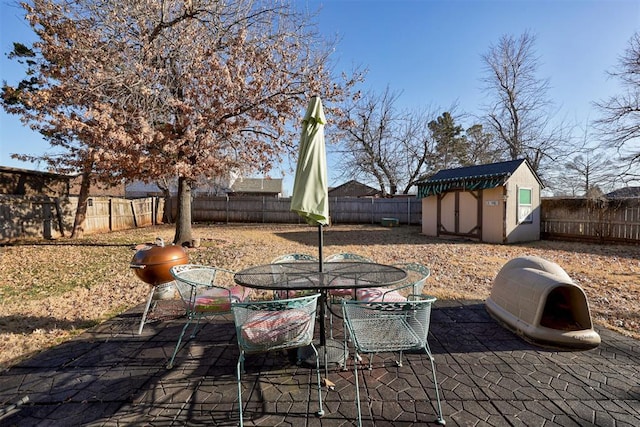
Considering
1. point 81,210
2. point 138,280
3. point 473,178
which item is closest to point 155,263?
point 138,280

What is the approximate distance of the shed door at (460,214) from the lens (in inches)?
428

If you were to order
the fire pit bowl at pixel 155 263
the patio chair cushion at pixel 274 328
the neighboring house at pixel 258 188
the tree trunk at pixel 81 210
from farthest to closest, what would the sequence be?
1. the neighboring house at pixel 258 188
2. the tree trunk at pixel 81 210
3. the fire pit bowl at pixel 155 263
4. the patio chair cushion at pixel 274 328

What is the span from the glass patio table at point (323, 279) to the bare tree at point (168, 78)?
575 cm

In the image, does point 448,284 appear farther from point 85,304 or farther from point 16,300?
point 16,300

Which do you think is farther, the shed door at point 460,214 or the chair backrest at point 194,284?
the shed door at point 460,214

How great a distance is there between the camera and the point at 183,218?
9.01 m

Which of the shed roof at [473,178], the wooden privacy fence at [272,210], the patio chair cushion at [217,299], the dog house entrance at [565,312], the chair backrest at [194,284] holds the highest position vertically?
the shed roof at [473,178]

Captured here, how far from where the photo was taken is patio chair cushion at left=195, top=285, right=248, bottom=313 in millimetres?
2756

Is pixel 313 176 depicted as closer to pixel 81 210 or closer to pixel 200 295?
pixel 200 295

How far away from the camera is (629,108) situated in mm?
10695

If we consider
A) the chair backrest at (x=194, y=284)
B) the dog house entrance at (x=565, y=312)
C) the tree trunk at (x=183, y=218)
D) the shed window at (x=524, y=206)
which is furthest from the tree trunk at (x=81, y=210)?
the shed window at (x=524, y=206)

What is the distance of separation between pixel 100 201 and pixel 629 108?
20.9 meters

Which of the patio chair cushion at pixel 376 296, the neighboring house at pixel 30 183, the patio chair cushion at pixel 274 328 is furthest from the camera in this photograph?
the neighboring house at pixel 30 183

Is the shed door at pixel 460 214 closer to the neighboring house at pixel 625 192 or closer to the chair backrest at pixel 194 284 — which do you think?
the neighboring house at pixel 625 192
